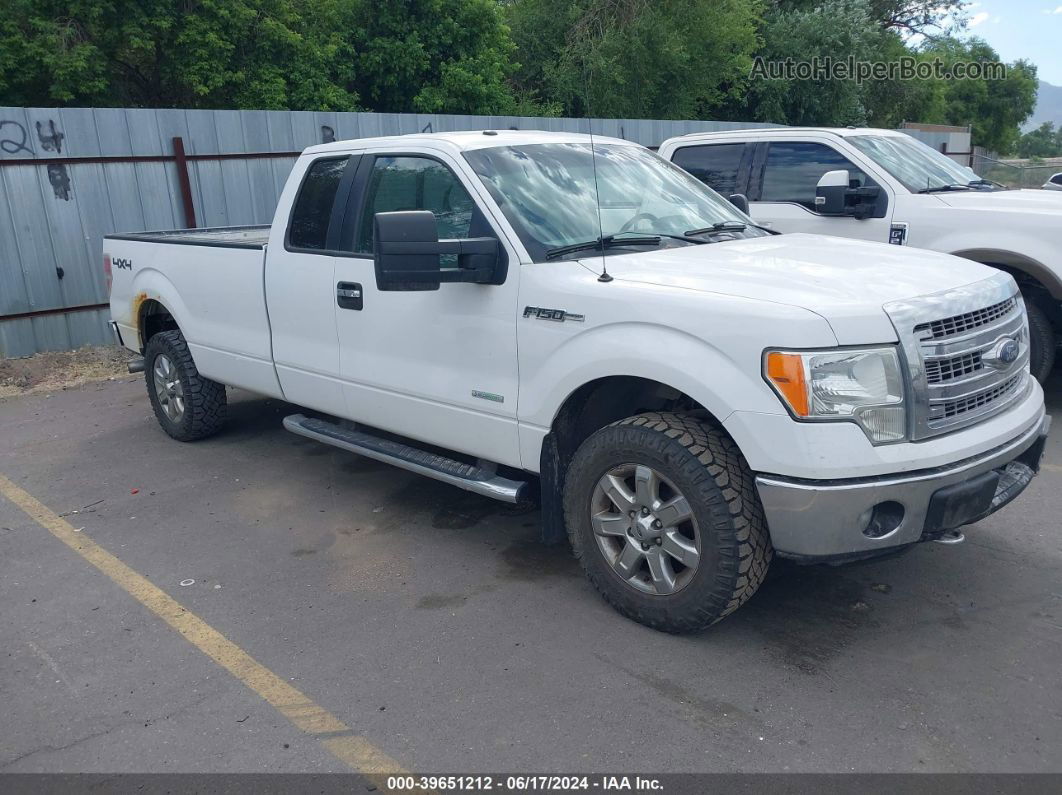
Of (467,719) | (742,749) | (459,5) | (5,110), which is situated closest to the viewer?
(742,749)

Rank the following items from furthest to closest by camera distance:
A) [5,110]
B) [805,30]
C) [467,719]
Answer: [805,30]
[5,110]
[467,719]

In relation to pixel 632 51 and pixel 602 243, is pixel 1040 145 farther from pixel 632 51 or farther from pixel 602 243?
pixel 602 243

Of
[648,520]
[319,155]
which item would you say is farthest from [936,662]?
[319,155]

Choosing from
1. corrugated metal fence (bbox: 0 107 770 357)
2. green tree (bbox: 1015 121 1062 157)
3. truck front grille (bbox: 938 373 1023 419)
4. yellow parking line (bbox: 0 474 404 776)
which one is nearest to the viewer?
yellow parking line (bbox: 0 474 404 776)

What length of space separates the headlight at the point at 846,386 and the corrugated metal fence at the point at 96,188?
8401 millimetres

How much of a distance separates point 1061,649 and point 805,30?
27.1 metres

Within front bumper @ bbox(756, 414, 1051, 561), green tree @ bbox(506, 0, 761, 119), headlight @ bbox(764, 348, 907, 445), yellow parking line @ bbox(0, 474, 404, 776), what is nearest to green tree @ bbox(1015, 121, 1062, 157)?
green tree @ bbox(506, 0, 761, 119)

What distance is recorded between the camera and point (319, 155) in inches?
213

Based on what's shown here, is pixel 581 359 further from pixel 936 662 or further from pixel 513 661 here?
pixel 936 662

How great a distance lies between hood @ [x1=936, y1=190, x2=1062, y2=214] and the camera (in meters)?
6.85

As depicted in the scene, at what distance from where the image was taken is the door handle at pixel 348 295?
193 inches

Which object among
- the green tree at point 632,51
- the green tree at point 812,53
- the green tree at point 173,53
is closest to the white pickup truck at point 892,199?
the green tree at point 173,53

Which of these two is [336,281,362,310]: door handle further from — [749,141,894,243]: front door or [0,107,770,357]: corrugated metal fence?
[0,107,770,357]: corrugated metal fence

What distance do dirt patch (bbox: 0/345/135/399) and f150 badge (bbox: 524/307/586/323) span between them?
246 inches
